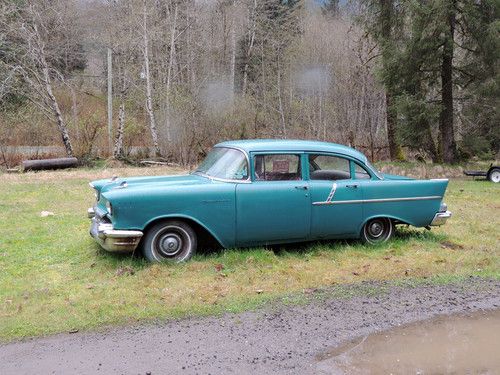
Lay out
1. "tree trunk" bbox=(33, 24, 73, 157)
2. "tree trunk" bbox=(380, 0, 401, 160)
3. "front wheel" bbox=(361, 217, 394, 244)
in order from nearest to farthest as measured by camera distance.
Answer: "front wheel" bbox=(361, 217, 394, 244), "tree trunk" bbox=(380, 0, 401, 160), "tree trunk" bbox=(33, 24, 73, 157)

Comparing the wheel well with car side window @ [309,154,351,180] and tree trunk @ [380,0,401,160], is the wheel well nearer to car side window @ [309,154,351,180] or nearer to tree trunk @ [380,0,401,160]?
car side window @ [309,154,351,180]

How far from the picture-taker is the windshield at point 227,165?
662 centimetres

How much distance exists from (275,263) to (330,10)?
40455 millimetres

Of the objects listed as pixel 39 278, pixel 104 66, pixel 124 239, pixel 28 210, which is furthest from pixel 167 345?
pixel 104 66

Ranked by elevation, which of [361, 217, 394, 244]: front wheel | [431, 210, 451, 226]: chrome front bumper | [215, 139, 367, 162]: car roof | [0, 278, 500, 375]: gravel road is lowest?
[0, 278, 500, 375]: gravel road

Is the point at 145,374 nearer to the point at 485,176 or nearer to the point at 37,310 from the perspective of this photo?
the point at 37,310

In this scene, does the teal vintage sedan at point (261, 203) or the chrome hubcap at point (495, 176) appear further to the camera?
the chrome hubcap at point (495, 176)

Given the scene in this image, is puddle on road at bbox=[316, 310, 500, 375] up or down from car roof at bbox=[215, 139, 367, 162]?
down

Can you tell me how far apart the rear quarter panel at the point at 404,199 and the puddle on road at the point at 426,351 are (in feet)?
8.42

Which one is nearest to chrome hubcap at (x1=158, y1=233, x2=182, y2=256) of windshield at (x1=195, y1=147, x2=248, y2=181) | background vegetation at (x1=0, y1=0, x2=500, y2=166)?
windshield at (x1=195, y1=147, x2=248, y2=181)

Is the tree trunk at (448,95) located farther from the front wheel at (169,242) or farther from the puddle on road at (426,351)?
the puddle on road at (426,351)

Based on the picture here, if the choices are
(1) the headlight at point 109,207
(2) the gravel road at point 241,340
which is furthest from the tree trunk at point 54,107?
(2) the gravel road at point 241,340

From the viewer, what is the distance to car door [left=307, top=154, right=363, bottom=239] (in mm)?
6820

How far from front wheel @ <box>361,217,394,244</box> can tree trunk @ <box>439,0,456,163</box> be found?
12.6 meters
